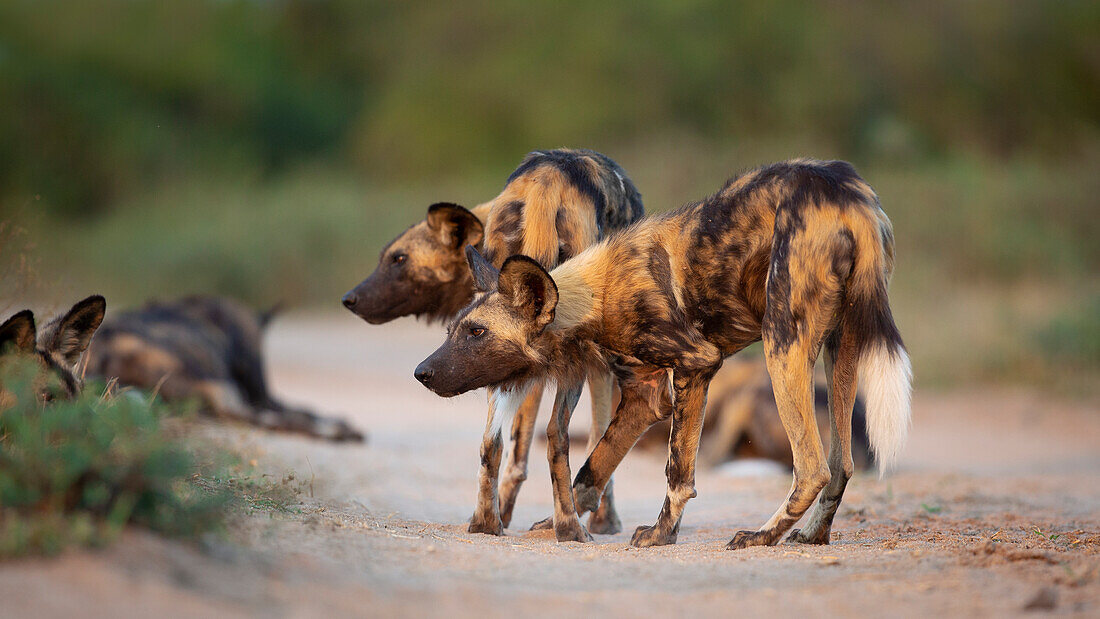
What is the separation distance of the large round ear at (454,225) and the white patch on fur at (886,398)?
6.67 ft

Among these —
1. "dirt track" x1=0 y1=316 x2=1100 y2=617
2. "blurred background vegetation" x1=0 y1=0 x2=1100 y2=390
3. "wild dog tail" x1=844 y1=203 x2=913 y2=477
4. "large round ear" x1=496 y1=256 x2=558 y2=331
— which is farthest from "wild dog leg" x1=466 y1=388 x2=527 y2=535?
"blurred background vegetation" x1=0 y1=0 x2=1100 y2=390

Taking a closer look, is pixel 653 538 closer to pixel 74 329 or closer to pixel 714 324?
pixel 714 324

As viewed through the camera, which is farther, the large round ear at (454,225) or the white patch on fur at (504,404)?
the large round ear at (454,225)

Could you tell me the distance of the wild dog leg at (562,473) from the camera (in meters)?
4.30

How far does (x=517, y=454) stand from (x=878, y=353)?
168cm

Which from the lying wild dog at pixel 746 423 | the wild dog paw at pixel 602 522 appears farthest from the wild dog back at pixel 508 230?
the lying wild dog at pixel 746 423

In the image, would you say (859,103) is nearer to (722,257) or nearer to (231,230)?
(231,230)

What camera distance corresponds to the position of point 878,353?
3814mm

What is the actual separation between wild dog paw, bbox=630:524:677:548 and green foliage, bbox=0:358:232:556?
171 centimetres

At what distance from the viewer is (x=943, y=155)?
19.5 meters

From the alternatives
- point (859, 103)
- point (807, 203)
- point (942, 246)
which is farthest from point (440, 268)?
point (859, 103)

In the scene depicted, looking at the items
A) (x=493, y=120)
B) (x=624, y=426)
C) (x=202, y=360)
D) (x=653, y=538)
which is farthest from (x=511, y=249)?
(x=493, y=120)

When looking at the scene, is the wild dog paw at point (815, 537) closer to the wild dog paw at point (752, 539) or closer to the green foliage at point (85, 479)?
the wild dog paw at point (752, 539)

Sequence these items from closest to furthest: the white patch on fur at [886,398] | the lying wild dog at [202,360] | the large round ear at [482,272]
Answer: the white patch on fur at [886,398], the large round ear at [482,272], the lying wild dog at [202,360]
